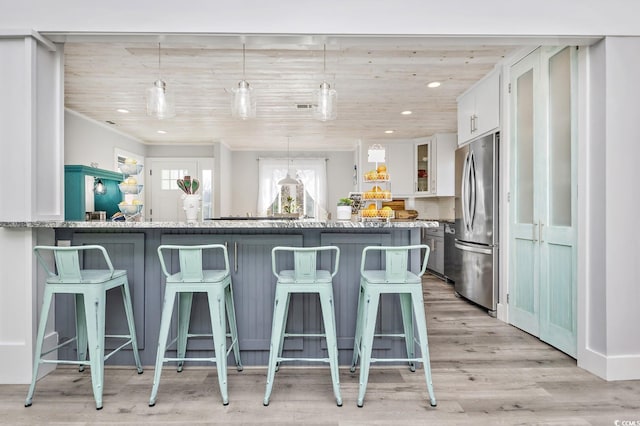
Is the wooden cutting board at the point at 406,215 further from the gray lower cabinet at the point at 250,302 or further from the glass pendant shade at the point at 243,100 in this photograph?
the glass pendant shade at the point at 243,100

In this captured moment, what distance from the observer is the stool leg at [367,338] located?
1.93 m

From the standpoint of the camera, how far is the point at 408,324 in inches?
93.1

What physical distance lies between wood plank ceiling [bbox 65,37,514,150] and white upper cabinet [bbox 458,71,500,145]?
4.5 inches

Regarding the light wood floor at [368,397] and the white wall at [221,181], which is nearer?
the light wood floor at [368,397]

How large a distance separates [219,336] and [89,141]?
14.9 ft


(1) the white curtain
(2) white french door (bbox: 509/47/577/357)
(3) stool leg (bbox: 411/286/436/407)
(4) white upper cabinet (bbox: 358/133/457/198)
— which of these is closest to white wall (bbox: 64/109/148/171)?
(1) the white curtain

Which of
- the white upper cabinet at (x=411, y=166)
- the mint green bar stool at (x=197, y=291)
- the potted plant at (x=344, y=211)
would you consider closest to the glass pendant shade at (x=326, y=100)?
the potted plant at (x=344, y=211)

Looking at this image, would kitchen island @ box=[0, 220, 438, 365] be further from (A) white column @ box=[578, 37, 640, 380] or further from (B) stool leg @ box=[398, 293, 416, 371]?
(A) white column @ box=[578, 37, 640, 380]

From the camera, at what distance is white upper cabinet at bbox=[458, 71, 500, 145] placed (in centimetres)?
351

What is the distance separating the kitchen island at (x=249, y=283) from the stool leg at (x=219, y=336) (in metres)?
0.41

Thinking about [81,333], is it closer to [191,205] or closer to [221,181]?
[191,205]

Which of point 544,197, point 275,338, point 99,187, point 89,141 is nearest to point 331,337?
point 275,338

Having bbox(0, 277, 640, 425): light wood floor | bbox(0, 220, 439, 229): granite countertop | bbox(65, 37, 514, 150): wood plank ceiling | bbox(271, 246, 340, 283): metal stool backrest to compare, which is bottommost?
bbox(0, 277, 640, 425): light wood floor

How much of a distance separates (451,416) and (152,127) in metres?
5.70
